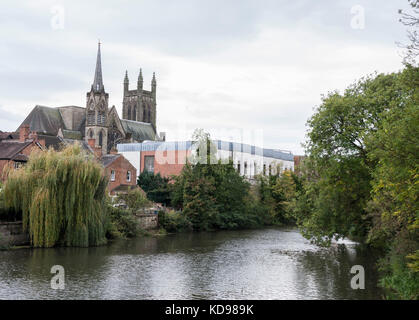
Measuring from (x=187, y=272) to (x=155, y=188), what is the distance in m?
29.6

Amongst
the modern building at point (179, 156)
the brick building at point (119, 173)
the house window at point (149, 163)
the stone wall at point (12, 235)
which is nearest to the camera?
the stone wall at point (12, 235)

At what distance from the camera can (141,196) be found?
41031 millimetres

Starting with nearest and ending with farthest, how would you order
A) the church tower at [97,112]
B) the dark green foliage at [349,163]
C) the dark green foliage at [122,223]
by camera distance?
the dark green foliage at [349,163] < the dark green foliage at [122,223] < the church tower at [97,112]

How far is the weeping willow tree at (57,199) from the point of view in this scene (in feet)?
92.9

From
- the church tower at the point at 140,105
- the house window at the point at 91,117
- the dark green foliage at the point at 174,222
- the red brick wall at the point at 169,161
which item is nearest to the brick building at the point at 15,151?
the dark green foliage at the point at 174,222

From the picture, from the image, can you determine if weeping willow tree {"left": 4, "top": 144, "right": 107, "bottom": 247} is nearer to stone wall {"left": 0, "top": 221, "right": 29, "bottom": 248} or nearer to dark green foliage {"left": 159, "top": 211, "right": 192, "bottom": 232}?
stone wall {"left": 0, "top": 221, "right": 29, "bottom": 248}

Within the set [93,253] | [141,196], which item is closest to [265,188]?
[141,196]

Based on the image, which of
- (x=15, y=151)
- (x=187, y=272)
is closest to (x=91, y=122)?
(x=15, y=151)

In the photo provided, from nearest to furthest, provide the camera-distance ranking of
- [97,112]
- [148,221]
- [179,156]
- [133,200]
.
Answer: [133,200] → [148,221] → [179,156] → [97,112]

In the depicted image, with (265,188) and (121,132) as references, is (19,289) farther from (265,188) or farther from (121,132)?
(121,132)

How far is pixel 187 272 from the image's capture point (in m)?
22.2

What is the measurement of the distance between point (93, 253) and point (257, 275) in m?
10.2

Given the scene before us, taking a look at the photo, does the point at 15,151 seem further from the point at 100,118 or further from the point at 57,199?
the point at 100,118

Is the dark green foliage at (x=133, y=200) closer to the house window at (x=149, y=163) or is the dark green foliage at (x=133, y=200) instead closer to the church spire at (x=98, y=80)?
the house window at (x=149, y=163)
